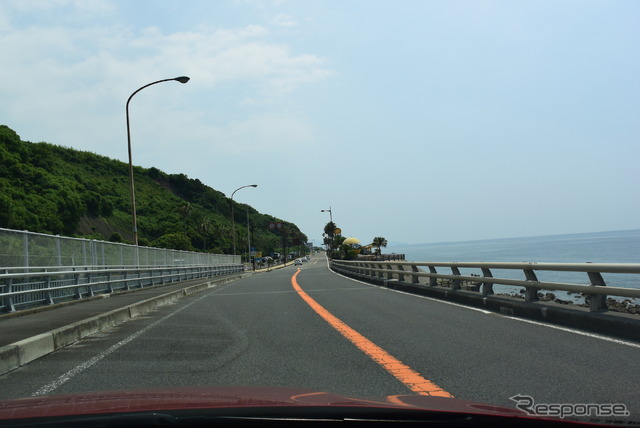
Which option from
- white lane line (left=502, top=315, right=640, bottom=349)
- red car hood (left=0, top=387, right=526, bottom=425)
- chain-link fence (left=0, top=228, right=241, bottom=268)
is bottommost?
white lane line (left=502, top=315, right=640, bottom=349)

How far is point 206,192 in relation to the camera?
552 ft

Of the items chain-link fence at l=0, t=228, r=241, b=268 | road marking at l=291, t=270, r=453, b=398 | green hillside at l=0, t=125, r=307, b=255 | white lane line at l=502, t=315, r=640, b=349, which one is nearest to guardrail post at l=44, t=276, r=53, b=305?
chain-link fence at l=0, t=228, r=241, b=268

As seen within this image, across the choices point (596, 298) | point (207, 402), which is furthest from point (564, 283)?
point (207, 402)

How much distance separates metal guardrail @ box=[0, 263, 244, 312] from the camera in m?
11.4

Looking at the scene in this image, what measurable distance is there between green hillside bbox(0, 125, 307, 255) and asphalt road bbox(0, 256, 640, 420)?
2419 inches

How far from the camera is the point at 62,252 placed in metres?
15.0

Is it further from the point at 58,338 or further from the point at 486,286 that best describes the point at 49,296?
the point at 486,286

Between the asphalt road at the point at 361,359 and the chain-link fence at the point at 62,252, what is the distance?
3918 mm

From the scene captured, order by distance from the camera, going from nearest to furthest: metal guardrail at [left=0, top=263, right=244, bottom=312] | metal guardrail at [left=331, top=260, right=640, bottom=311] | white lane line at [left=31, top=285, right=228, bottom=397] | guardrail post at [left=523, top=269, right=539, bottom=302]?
white lane line at [left=31, top=285, right=228, bottom=397], metal guardrail at [left=331, top=260, right=640, bottom=311], guardrail post at [left=523, top=269, right=539, bottom=302], metal guardrail at [left=0, top=263, right=244, bottom=312]

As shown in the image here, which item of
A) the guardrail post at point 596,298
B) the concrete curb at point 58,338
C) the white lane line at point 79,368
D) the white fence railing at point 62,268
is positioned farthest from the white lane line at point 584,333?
the white fence railing at point 62,268

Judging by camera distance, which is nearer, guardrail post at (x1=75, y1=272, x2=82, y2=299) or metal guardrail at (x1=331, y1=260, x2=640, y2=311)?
metal guardrail at (x1=331, y1=260, x2=640, y2=311)

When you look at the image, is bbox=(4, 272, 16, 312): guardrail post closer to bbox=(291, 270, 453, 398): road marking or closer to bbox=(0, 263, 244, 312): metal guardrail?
bbox=(0, 263, 244, 312): metal guardrail

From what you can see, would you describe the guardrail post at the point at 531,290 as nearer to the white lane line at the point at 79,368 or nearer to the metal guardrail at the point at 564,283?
the metal guardrail at the point at 564,283

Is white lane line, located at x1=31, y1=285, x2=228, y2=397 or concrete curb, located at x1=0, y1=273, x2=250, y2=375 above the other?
concrete curb, located at x1=0, y1=273, x2=250, y2=375
